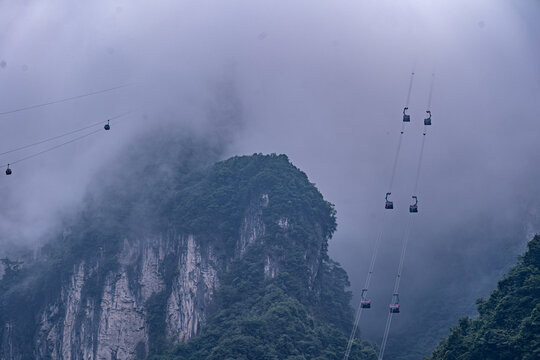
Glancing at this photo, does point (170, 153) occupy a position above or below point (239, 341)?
above

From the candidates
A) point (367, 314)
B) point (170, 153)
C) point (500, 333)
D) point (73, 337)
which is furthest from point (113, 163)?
point (500, 333)

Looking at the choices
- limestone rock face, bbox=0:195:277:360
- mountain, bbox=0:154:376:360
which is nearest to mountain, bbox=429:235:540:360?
mountain, bbox=0:154:376:360

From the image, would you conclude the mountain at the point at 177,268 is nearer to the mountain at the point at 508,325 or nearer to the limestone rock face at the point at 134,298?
the limestone rock face at the point at 134,298

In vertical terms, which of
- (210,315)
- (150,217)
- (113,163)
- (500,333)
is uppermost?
(113,163)

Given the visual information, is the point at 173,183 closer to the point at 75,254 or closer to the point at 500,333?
the point at 75,254

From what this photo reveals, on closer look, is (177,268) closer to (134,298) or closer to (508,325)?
(134,298)
